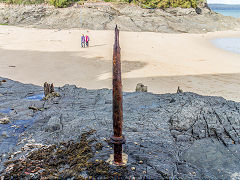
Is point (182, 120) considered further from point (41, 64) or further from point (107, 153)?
point (41, 64)

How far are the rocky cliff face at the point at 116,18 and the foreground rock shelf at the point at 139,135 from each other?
118 feet

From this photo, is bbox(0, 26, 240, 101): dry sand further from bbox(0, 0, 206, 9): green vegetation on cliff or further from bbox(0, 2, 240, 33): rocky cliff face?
bbox(0, 0, 206, 9): green vegetation on cliff

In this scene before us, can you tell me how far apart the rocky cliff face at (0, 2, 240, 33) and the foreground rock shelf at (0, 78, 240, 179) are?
118ft

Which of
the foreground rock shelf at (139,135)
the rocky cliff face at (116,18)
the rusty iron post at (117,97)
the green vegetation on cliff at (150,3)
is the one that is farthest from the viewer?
the green vegetation on cliff at (150,3)

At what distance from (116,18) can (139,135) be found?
42.5m

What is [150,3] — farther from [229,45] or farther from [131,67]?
[131,67]

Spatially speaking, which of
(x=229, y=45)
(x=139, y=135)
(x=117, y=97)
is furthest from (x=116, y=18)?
(x=117, y=97)

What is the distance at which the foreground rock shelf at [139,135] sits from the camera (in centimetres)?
432

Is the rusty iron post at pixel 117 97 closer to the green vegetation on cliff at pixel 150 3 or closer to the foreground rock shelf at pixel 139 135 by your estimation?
the foreground rock shelf at pixel 139 135

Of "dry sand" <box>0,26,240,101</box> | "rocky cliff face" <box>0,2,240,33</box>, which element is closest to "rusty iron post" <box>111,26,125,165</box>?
"dry sand" <box>0,26,240,101</box>

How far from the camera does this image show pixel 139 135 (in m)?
5.56

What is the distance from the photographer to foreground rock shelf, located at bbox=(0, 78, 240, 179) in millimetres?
4324

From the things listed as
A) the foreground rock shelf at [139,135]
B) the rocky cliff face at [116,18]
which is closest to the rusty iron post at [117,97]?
the foreground rock shelf at [139,135]

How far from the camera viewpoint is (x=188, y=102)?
23.1 ft
